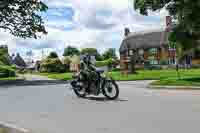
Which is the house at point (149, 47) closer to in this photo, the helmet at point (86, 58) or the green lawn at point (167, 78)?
the green lawn at point (167, 78)

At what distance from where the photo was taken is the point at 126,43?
379ft

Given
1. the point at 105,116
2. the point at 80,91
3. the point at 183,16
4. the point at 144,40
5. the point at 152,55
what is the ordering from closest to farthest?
the point at 105,116
the point at 80,91
the point at 183,16
the point at 152,55
the point at 144,40

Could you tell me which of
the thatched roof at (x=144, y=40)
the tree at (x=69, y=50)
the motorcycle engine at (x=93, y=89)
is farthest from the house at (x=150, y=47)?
the motorcycle engine at (x=93, y=89)

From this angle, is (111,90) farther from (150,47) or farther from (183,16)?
(150,47)

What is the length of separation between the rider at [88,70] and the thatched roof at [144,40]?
286ft

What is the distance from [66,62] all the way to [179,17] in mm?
76103

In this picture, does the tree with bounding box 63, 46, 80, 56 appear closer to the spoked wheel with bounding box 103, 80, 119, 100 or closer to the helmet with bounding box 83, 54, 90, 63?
the helmet with bounding box 83, 54, 90, 63

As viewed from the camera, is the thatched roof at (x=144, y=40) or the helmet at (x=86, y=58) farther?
the thatched roof at (x=144, y=40)

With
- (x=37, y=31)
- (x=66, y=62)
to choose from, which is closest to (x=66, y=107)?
(x=37, y=31)

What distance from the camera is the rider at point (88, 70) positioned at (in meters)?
16.2

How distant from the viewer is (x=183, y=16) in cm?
2764

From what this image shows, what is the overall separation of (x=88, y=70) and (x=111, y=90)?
1.15 metres

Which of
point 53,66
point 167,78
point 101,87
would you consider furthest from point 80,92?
point 53,66

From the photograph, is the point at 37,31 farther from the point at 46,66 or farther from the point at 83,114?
the point at 46,66
